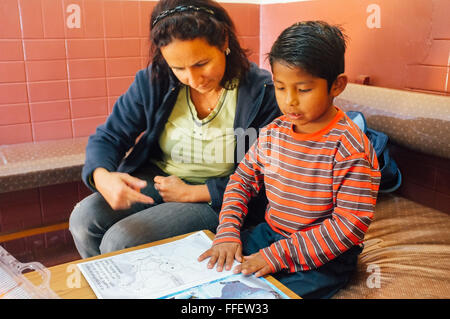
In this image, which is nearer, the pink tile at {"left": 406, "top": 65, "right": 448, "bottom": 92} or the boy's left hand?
the boy's left hand

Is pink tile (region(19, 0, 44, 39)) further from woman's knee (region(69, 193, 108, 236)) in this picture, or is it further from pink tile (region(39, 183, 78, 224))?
woman's knee (region(69, 193, 108, 236))

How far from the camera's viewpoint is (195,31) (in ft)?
4.22

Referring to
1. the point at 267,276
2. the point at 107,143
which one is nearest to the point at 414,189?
the point at 267,276

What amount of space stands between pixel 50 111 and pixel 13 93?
0.78ft

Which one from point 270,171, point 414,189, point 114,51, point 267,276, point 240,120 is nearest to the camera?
point 267,276

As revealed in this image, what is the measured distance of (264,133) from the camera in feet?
4.12

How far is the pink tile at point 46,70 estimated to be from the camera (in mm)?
2568

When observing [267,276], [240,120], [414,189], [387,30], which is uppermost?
[387,30]

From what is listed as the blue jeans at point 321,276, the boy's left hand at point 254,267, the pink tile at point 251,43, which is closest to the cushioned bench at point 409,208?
the blue jeans at point 321,276

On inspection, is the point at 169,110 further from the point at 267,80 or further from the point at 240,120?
the point at 267,80

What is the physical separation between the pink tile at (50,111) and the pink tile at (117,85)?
303 mm

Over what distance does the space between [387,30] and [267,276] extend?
5.19 feet

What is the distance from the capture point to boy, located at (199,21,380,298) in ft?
3.39

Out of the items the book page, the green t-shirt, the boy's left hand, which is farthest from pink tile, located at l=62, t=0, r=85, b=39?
the boy's left hand
